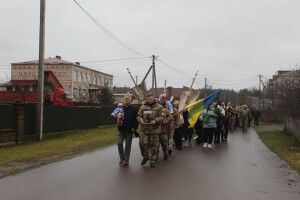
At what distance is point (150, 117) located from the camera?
14.1 meters

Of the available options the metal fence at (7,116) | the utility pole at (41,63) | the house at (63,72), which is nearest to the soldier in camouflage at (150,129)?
the metal fence at (7,116)

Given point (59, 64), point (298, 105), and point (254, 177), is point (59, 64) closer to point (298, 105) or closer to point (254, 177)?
point (298, 105)

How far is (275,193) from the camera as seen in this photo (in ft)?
33.9

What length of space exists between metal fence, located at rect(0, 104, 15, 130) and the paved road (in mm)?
A: 7716

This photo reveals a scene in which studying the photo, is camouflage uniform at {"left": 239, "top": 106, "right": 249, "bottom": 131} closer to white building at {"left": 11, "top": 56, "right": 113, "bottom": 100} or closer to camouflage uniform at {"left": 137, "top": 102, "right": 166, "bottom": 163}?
camouflage uniform at {"left": 137, "top": 102, "right": 166, "bottom": 163}

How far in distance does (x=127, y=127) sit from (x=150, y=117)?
24.8 inches

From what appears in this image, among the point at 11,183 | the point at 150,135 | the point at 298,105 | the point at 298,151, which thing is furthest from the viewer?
the point at 298,105

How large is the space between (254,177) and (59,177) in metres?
3.99


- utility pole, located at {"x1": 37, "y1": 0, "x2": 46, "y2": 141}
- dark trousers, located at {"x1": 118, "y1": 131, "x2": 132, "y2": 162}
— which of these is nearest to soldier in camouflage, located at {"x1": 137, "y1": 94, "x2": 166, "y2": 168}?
dark trousers, located at {"x1": 118, "y1": 131, "x2": 132, "y2": 162}

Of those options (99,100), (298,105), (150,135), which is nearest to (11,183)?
(150,135)

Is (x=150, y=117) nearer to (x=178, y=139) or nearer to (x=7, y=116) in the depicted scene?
(x=178, y=139)

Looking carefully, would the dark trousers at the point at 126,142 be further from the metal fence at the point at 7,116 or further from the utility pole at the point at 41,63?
the utility pole at the point at 41,63

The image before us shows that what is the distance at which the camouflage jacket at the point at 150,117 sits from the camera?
14062 millimetres

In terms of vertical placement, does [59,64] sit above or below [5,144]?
above
